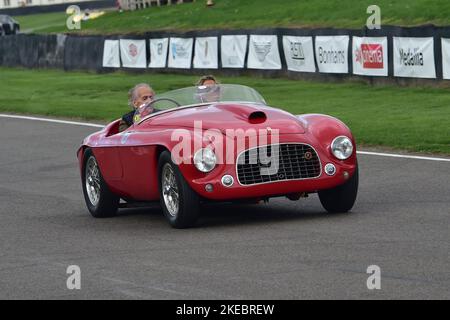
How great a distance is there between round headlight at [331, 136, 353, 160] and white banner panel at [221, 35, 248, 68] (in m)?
20.4

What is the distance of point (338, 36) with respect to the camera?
89.4ft

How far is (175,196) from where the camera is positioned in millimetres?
11055

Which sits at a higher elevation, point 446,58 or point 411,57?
point 411,57

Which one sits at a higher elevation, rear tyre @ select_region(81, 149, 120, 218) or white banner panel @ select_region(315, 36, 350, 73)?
white banner panel @ select_region(315, 36, 350, 73)

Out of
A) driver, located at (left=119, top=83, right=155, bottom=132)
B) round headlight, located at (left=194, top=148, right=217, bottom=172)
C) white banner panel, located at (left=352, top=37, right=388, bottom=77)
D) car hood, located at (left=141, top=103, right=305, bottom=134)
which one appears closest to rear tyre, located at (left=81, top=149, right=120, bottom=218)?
driver, located at (left=119, top=83, right=155, bottom=132)

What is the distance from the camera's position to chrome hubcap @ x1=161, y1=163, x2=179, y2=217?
36.1 ft

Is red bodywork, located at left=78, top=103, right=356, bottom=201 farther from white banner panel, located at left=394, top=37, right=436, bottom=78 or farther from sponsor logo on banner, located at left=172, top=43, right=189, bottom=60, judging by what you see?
sponsor logo on banner, located at left=172, top=43, right=189, bottom=60

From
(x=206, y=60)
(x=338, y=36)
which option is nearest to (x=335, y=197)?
(x=338, y=36)

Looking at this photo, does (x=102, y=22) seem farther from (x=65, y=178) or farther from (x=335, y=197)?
(x=335, y=197)

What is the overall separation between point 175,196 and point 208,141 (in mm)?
639

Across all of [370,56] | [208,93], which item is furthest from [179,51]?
[208,93]

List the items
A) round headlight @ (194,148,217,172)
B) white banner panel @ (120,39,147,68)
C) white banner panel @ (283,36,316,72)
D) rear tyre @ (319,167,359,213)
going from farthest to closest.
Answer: white banner panel @ (120,39,147,68) → white banner panel @ (283,36,316,72) → rear tyre @ (319,167,359,213) → round headlight @ (194,148,217,172)

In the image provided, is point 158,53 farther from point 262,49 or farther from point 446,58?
point 446,58

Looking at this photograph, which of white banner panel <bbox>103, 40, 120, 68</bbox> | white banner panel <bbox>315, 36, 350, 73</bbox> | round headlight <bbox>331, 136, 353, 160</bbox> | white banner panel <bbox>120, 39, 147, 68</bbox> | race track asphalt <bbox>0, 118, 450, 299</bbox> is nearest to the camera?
race track asphalt <bbox>0, 118, 450, 299</bbox>
